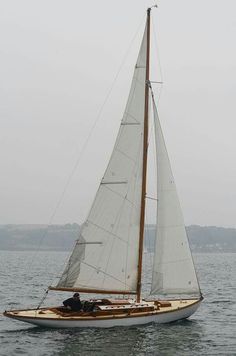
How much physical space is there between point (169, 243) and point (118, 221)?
3.26 m

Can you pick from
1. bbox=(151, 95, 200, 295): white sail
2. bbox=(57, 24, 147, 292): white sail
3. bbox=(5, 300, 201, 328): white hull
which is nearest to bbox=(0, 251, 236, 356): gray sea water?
bbox=(5, 300, 201, 328): white hull

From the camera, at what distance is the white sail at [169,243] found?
107 feet

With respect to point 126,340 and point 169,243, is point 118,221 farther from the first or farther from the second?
point 126,340

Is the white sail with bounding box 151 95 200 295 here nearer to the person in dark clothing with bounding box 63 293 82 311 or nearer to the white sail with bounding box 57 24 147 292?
the white sail with bounding box 57 24 147 292

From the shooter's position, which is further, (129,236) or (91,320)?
(129,236)

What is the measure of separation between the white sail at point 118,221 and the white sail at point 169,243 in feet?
4.04

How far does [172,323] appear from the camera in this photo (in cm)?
3322

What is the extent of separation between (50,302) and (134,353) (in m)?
25.0

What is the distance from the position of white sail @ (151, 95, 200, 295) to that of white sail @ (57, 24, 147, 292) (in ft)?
4.04


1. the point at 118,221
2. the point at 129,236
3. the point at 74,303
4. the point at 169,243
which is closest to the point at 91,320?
the point at 74,303

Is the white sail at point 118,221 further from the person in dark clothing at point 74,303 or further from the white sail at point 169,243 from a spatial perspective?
the white sail at point 169,243

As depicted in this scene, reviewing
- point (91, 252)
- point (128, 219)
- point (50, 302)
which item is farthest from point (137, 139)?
point (50, 302)

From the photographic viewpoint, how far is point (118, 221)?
3269 centimetres

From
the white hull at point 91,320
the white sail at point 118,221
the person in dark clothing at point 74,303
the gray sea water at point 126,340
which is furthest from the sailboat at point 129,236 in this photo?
the gray sea water at point 126,340
